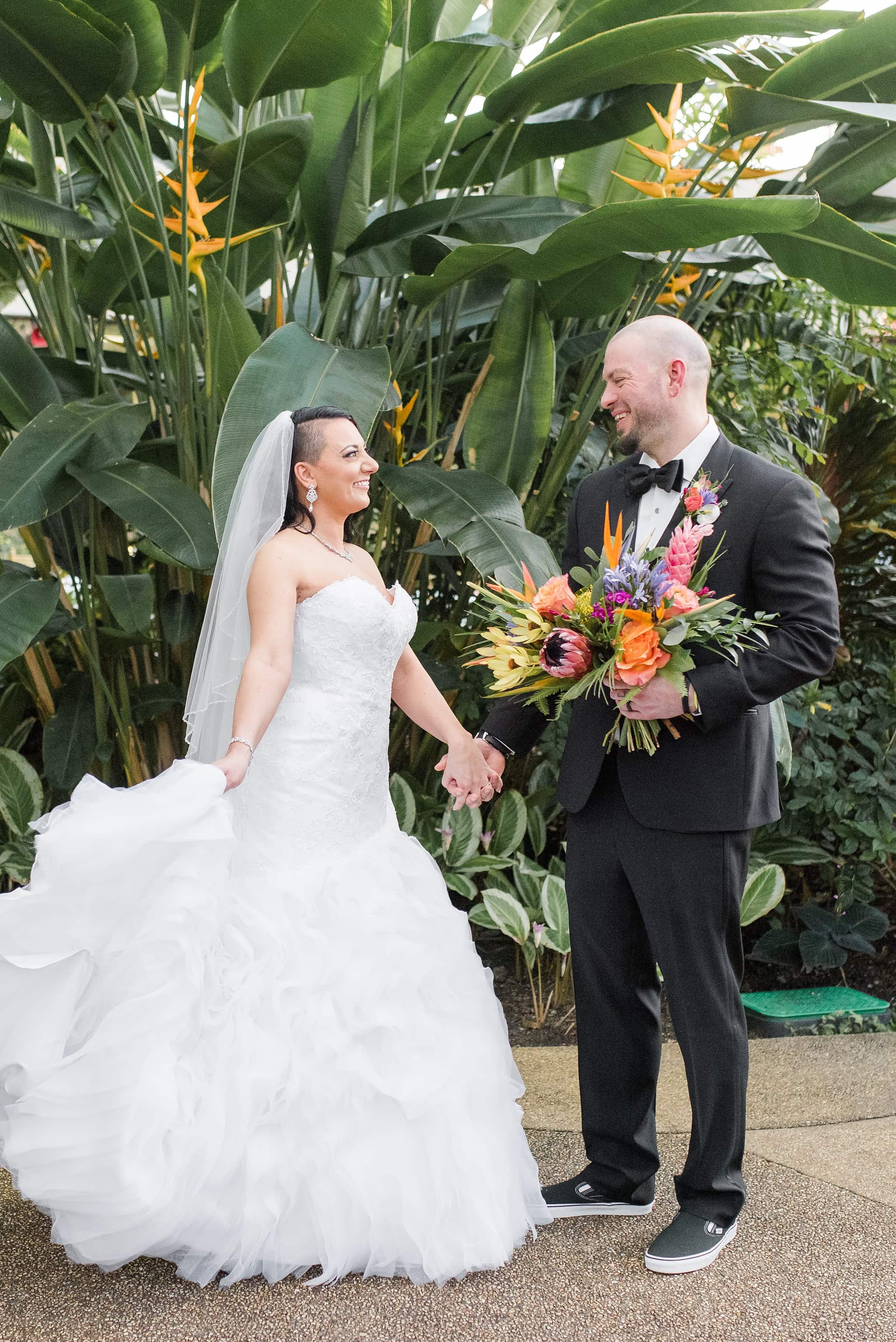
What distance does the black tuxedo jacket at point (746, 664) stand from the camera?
1928 millimetres

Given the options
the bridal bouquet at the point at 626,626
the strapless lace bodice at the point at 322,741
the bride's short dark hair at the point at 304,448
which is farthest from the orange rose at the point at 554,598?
the bride's short dark hair at the point at 304,448

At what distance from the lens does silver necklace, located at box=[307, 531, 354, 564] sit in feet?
7.52

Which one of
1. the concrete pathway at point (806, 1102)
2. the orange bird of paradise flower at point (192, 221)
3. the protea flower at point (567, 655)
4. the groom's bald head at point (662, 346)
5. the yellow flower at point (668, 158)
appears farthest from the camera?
the yellow flower at point (668, 158)

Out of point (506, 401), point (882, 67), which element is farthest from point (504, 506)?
point (882, 67)

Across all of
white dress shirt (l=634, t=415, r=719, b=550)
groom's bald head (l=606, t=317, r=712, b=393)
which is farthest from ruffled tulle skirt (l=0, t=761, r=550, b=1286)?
groom's bald head (l=606, t=317, r=712, b=393)

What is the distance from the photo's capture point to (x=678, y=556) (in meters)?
1.86

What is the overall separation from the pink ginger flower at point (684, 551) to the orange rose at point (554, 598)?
7.7 inches

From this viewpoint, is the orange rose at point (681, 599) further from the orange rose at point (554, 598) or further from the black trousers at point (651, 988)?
the black trousers at point (651, 988)

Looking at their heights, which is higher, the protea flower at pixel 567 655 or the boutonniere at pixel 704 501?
the boutonniere at pixel 704 501

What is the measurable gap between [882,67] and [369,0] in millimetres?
1286

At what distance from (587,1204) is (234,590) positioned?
1465mm

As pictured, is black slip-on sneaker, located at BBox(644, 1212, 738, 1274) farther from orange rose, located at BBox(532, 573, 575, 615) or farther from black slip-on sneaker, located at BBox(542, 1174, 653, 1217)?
orange rose, located at BBox(532, 573, 575, 615)

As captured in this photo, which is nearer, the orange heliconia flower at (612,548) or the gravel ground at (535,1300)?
the gravel ground at (535,1300)

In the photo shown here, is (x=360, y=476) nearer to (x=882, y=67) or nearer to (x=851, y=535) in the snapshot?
(x=882, y=67)
